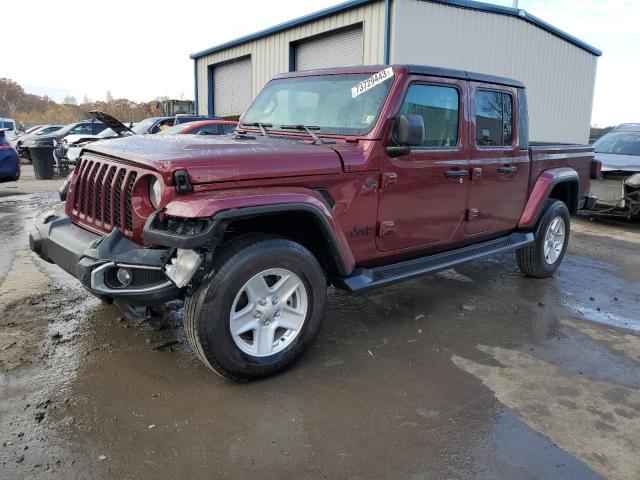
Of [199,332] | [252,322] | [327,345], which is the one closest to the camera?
[199,332]

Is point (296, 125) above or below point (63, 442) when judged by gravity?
above

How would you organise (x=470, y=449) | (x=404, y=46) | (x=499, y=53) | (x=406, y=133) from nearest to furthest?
(x=470, y=449) < (x=406, y=133) < (x=404, y=46) < (x=499, y=53)

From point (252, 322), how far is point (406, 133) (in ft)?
5.34

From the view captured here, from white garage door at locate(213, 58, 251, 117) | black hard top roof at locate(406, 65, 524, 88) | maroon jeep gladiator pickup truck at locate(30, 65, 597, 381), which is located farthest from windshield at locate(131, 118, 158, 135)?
black hard top roof at locate(406, 65, 524, 88)

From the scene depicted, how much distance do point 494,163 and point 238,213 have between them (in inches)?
108

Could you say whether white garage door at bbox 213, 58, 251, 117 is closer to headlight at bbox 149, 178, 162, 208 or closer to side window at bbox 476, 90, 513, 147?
side window at bbox 476, 90, 513, 147

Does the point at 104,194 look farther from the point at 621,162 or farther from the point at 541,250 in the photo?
the point at 621,162

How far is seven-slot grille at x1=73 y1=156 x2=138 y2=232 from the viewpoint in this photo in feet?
9.98

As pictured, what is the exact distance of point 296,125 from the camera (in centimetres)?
401

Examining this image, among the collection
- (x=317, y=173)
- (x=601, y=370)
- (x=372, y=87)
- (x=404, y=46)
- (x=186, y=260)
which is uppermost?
(x=404, y=46)

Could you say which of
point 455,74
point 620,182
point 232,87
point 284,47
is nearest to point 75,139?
point 232,87

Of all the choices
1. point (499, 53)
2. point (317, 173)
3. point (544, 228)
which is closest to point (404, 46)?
point (499, 53)

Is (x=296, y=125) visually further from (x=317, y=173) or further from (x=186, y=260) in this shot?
(x=186, y=260)

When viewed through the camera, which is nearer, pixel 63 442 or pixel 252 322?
Answer: pixel 63 442
